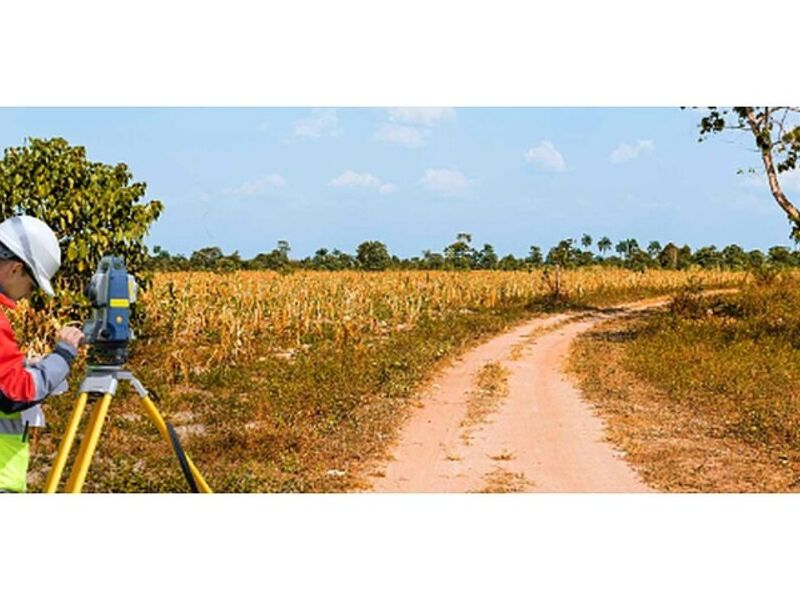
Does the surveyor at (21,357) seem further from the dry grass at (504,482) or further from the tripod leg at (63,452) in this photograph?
the dry grass at (504,482)

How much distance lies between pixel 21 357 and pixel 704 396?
25.5 ft

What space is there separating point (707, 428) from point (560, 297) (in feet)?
53.1

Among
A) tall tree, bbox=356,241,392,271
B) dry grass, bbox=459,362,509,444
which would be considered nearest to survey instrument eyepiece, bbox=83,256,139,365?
dry grass, bbox=459,362,509,444

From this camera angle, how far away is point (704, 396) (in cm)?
928

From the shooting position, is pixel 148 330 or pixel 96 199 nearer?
pixel 96 199

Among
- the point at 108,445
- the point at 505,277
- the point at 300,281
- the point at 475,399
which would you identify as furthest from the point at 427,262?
the point at 108,445

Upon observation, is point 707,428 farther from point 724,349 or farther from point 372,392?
point 724,349

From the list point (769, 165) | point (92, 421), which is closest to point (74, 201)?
point (92, 421)

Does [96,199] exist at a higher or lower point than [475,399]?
higher

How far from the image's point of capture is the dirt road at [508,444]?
6.19 meters

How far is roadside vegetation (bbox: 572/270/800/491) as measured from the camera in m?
6.61

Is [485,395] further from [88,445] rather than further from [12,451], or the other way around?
[12,451]

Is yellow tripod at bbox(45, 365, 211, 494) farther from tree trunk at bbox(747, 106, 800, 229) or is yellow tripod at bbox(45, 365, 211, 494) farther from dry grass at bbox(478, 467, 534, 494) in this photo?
tree trunk at bbox(747, 106, 800, 229)

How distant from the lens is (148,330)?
1223 cm
